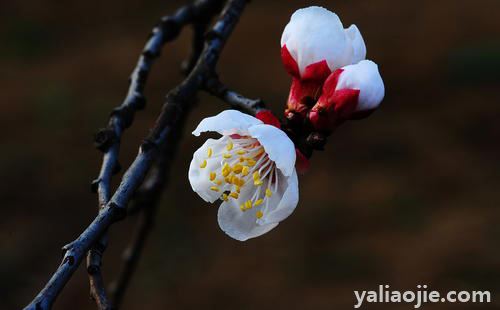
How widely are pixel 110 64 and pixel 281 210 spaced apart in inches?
167

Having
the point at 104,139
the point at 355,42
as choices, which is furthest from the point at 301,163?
the point at 104,139

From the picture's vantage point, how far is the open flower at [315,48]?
3.23 feet

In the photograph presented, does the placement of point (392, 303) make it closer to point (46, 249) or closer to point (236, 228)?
point (46, 249)

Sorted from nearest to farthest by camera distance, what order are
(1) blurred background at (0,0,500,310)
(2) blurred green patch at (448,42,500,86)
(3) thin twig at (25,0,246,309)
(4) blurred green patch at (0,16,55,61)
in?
(3) thin twig at (25,0,246,309), (1) blurred background at (0,0,500,310), (2) blurred green patch at (448,42,500,86), (4) blurred green patch at (0,16,55,61)

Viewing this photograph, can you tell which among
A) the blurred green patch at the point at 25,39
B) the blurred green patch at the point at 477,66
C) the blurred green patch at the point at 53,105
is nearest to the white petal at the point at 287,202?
the blurred green patch at the point at 53,105

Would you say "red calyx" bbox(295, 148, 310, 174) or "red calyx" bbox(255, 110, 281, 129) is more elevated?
"red calyx" bbox(255, 110, 281, 129)

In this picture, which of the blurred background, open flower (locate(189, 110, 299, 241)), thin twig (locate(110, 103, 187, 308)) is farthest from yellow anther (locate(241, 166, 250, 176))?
the blurred background

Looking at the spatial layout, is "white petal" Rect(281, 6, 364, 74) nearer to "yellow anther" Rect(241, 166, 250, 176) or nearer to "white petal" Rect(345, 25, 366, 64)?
"white petal" Rect(345, 25, 366, 64)

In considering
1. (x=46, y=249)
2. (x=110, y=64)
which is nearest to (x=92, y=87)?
(x=110, y=64)

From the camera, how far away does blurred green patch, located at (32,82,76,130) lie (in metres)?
4.45

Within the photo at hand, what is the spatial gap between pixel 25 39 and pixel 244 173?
456 cm

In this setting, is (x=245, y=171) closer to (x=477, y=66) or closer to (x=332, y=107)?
(x=332, y=107)

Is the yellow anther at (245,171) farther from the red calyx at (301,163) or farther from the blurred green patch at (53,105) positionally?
the blurred green patch at (53,105)

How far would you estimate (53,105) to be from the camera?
4.55 m
